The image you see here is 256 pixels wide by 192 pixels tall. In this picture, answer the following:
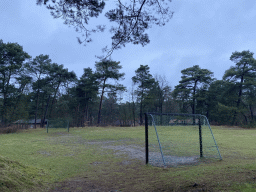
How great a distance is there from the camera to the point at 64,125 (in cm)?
2353

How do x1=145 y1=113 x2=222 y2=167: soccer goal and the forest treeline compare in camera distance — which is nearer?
x1=145 y1=113 x2=222 y2=167: soccer goal

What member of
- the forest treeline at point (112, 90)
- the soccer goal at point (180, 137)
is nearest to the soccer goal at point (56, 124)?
the forest treeline at point (112, 90)

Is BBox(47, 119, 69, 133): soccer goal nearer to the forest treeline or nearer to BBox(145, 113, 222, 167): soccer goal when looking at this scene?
the forest treeline

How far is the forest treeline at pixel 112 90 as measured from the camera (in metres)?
24.3

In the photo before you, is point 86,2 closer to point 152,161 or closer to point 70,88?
point 152,161

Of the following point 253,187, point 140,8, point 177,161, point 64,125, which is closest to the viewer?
point 253,187

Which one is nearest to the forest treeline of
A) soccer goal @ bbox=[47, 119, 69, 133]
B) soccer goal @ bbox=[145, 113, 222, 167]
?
soccer goal @ bbox=[47, 119, 69, 133]

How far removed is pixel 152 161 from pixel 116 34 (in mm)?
4263

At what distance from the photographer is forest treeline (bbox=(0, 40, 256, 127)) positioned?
24312 millimetres

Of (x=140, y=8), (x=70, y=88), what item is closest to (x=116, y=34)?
(x=140, y=8)

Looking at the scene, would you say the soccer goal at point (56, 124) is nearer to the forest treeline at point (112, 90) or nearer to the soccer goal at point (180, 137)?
the forest treeline at point (112, 90)

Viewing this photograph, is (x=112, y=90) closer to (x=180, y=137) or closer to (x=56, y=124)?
(x=56, y=124)

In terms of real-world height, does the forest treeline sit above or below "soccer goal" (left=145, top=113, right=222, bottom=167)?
above

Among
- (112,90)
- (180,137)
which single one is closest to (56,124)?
(112,90)
